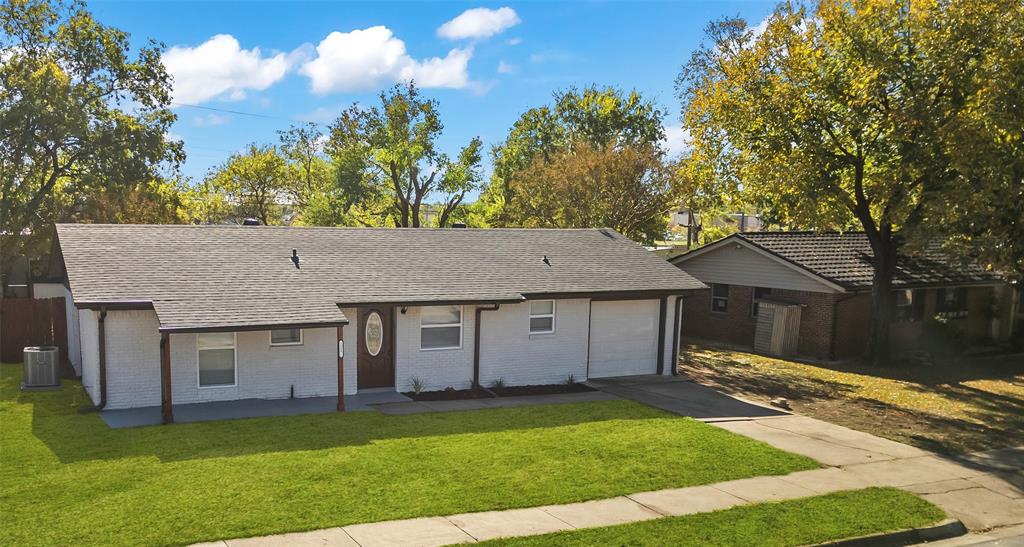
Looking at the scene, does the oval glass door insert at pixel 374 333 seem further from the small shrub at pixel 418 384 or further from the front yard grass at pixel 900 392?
the front yard grass at pixel 900 392

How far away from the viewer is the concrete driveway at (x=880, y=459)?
11.1 metres

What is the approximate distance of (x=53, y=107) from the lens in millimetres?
27531

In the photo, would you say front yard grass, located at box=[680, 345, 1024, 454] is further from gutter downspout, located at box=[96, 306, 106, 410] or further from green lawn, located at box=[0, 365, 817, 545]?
gutter downspout, located at box=[96, 306, 106, 410]

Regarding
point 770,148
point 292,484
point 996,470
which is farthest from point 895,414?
point 292,484

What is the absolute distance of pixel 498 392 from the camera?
57.1ft

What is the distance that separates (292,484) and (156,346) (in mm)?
6084

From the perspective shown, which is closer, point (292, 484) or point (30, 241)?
point (292, 484)

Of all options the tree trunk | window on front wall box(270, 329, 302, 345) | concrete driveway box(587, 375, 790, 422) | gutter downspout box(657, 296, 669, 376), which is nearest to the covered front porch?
window on front wall box(270, 329, 302, 345)

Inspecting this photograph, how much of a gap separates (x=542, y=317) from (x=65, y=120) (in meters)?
21.3

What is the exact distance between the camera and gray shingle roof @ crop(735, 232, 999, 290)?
2469 centimetres

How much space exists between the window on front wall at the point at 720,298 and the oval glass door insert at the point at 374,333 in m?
15.2

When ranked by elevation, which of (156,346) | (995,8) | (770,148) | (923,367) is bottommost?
(923,367)

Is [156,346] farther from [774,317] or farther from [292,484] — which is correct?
[774,317]

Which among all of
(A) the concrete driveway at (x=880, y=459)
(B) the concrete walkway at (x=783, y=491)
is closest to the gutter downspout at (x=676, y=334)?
(A) the concrete driveway at (x=880, y=459)
